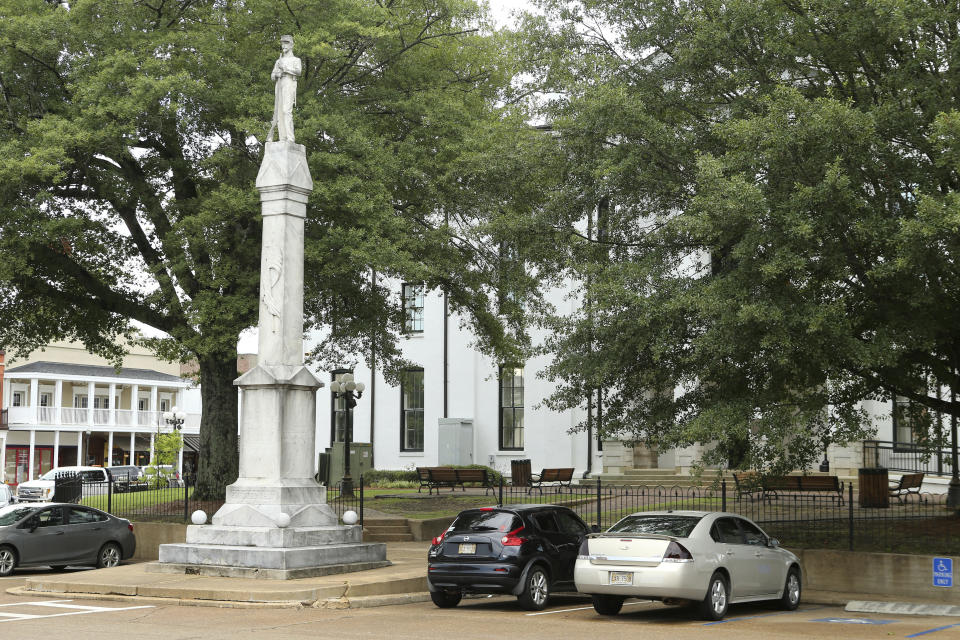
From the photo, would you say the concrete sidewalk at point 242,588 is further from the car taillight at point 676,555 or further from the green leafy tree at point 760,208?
the green leafy tree at point 760,208

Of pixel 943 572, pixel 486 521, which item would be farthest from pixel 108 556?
pixel 943 572

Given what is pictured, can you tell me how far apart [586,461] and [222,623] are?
32.2 metres

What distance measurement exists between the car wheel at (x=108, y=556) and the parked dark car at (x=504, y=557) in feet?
32.9

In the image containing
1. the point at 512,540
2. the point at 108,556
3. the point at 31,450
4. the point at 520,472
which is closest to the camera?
the point at 512,540

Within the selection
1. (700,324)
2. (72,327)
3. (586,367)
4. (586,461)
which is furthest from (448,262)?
(586,461)

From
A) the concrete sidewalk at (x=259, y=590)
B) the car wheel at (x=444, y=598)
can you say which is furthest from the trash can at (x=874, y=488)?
the car wheel at (x=444, y=598)

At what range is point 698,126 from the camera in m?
19.8

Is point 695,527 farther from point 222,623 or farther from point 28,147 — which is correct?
point 28,147

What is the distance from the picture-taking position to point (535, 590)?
1504cm

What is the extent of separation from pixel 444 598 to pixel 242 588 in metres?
2.98

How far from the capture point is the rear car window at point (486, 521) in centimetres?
1513

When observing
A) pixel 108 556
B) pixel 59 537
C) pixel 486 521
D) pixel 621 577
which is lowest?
pixel 108 556

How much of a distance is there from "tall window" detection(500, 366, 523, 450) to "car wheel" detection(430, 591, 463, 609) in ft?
102

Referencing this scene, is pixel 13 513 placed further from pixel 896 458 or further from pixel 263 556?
pixel 896 458
